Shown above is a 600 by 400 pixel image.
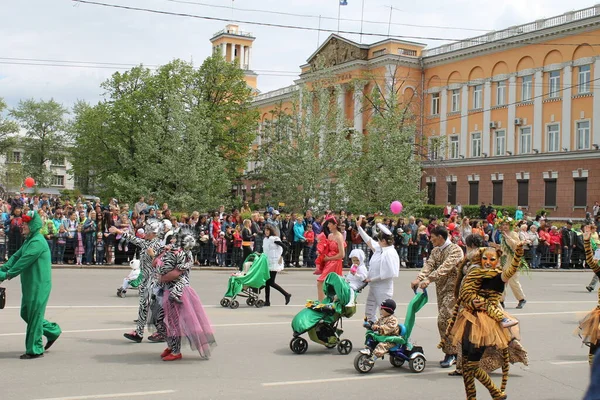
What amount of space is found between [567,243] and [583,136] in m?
20.7

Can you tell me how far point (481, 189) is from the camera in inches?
2195

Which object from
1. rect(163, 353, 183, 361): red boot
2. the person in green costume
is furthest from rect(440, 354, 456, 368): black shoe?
the person in green costume

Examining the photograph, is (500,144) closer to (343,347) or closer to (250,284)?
(250,284)

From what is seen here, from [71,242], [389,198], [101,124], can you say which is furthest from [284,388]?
[101,124]

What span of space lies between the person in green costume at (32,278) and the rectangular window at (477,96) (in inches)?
2019

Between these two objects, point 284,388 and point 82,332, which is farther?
point 82,332

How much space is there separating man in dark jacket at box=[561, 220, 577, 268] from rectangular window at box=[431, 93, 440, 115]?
Result: 32.0m

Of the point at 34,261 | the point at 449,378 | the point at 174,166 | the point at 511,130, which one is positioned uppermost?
the point at 511,130

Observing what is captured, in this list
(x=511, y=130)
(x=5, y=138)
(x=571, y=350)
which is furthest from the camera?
(x=5, y=138)

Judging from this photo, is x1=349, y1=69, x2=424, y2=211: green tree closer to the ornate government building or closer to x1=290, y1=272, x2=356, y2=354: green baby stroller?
the ornate government building

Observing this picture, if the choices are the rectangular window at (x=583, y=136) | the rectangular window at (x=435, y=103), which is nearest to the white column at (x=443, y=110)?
the rectangular window at (x=435, y=103)

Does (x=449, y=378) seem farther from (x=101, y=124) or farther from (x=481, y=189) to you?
(x=101, y=124)

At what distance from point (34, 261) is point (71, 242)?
14423 mm

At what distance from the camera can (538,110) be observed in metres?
51.6
